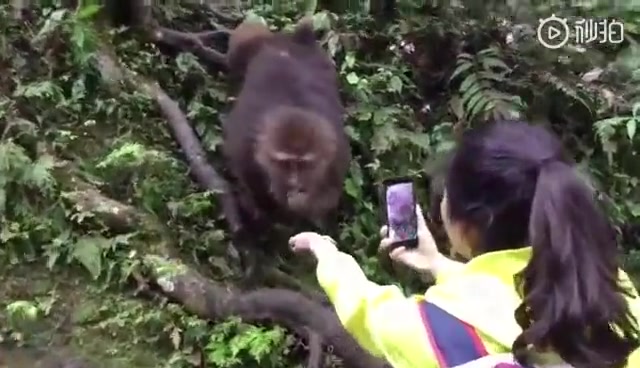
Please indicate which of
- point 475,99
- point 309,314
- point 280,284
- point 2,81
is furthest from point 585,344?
point 2,81

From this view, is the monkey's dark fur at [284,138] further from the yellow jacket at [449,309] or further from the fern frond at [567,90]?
the yellow jacket at [449,309]

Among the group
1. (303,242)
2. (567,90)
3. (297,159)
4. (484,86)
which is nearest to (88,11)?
(297,159)

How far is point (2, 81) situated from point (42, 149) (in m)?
0.63

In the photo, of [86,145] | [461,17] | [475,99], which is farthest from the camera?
[461,17]

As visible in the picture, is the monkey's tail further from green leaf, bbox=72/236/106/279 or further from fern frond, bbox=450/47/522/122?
green leaf, bbox=72/236/106/279

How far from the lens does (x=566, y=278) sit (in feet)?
6.15

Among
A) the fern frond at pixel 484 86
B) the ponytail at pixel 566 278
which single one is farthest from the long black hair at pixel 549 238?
the fern frond at pixel 484 86

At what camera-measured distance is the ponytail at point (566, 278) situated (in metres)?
1.86

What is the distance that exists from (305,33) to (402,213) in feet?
10.3

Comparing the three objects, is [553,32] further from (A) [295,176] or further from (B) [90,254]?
(B) [90,254]

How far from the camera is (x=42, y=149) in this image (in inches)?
180

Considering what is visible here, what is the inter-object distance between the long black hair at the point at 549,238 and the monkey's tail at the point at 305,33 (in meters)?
3.32

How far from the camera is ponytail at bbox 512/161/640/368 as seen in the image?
6.11 feet

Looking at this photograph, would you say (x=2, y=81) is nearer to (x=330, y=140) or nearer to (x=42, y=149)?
(x=42, y=149)
